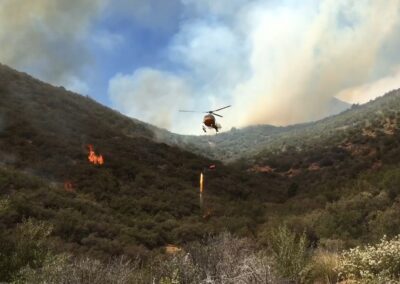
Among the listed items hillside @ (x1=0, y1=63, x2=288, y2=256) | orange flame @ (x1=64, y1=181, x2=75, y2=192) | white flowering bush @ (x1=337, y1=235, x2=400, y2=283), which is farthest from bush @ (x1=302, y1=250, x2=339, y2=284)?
orange flame @ (x1=64, y1=181, x2=75, y2=192)

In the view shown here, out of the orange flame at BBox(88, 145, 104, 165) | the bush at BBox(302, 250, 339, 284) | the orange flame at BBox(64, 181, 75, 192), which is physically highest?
the orange flame at BBox(88, 145, 104, 165)

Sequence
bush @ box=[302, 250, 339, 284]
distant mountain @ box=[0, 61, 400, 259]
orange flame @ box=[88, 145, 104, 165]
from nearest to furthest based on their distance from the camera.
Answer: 1. bush @ box=[302, 250, 339, 284]
2. distant mountain @ box=[0, 61, 400, 259]
3. orange flame @ box=[88, 145, 104, 165]

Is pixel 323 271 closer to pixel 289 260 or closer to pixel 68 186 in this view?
pixel 289 260

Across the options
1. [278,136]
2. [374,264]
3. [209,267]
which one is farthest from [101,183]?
[278,136]

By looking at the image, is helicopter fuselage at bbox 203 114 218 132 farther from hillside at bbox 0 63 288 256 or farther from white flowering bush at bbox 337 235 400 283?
white flowering bush at bbox 337 235 400 283

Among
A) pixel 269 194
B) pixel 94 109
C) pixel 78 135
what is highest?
pixel 94 109

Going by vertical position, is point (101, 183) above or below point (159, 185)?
below

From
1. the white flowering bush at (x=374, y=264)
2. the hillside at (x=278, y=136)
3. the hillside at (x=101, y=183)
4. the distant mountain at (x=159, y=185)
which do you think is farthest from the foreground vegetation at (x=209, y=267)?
the hillside at (x=278, y=136)

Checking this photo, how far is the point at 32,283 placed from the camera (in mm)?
8016

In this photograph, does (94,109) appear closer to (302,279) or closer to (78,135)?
(78,135)

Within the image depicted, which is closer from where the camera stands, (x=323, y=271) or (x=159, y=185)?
(x=323, y=271)

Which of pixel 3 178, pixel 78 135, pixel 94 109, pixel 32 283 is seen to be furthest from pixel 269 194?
pixel 32 283

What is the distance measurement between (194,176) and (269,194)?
7.10 meters

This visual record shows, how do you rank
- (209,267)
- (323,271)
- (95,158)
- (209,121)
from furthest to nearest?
(95,158), (209,121), (323,271), (209,267)
